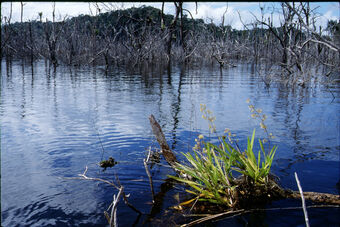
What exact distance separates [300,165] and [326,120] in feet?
12.7

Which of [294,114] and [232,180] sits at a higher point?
[294,114]

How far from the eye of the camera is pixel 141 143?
22.2ft

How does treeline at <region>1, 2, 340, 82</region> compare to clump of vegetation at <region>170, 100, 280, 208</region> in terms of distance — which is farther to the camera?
treeline at <region>1, 2, 340, 82</region>

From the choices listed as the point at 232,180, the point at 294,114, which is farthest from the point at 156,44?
the point at 232,180

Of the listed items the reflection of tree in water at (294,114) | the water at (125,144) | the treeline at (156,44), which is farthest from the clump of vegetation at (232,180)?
the treeline at (156,44)

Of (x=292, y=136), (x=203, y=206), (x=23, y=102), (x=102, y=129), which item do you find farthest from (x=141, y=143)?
(x=23, y=102)

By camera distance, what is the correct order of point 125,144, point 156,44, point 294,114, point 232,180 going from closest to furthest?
point 232,180, point 125,144, point 294,114, point 156,44

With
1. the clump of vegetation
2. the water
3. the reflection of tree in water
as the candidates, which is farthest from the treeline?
the clump of vegetation

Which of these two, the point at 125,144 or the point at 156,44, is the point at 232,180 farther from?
the point at 156,44

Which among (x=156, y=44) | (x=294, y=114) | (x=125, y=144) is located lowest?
(x=125, y=144)

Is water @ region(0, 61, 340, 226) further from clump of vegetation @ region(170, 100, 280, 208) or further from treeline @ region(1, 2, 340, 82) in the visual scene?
treeline @ region(1, 2, 340, 82)

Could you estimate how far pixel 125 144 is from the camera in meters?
6.71

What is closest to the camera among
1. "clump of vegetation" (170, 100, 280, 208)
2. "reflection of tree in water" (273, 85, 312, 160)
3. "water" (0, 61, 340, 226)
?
"clump of vegetation" (170, 100, 280, 208)

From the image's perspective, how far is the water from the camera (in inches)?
160
